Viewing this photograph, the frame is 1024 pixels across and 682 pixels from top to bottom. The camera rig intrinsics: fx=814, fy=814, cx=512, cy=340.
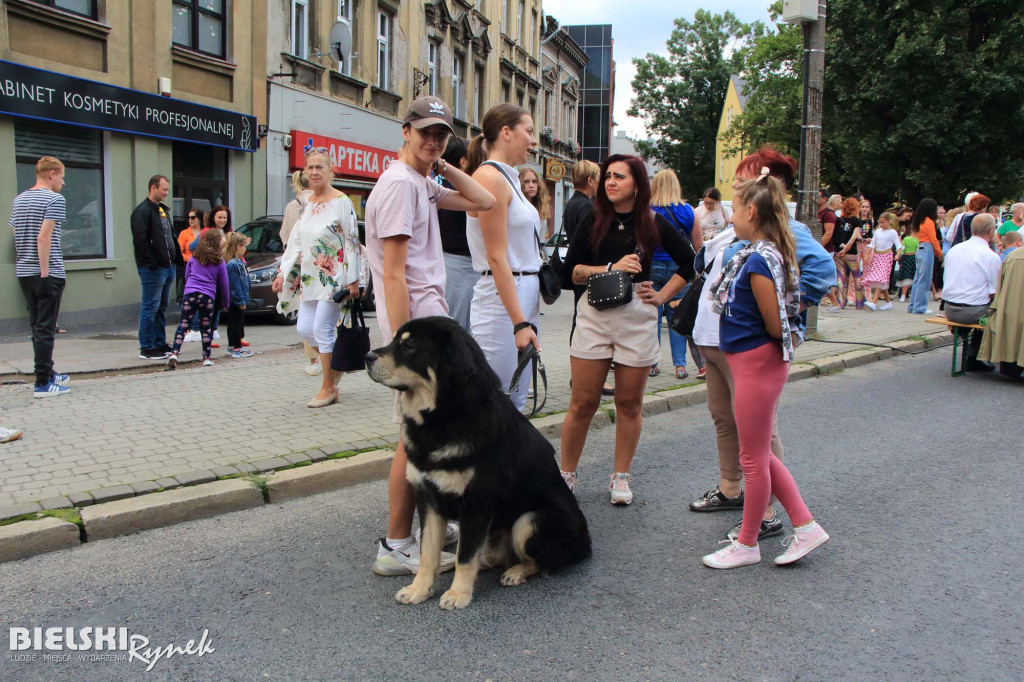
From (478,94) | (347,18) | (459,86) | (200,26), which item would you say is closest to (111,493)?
(200,26)

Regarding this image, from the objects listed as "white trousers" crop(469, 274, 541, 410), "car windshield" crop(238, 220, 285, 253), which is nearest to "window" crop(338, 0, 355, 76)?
"car windshield" crop(238, 220, 285, 253)

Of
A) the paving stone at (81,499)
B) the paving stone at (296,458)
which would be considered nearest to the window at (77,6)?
the paving stone at (296,458)

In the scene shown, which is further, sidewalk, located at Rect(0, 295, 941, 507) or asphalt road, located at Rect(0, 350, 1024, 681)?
sidewalk, located at Rect(0, 295, 941, 507)

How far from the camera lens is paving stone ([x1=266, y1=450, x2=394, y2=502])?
15.9ft

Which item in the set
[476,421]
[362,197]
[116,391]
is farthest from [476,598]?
[362,197]

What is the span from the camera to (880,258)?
15602 millimetres

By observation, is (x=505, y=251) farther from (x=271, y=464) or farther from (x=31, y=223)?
(x=31, y=223)

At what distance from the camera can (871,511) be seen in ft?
15.6

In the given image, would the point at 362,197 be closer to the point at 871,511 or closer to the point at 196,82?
the point at 196,82

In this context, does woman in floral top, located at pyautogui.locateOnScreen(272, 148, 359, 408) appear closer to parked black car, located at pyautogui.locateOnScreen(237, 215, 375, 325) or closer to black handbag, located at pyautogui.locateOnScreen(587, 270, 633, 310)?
black handbag, located at pyautogui.locateOnScreen(587, 270, 633, 310)

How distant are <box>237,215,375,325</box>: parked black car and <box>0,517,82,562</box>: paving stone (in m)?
7.73

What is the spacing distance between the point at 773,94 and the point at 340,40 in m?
28.7

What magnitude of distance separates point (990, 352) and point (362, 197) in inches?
639

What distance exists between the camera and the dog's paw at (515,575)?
3674mm
